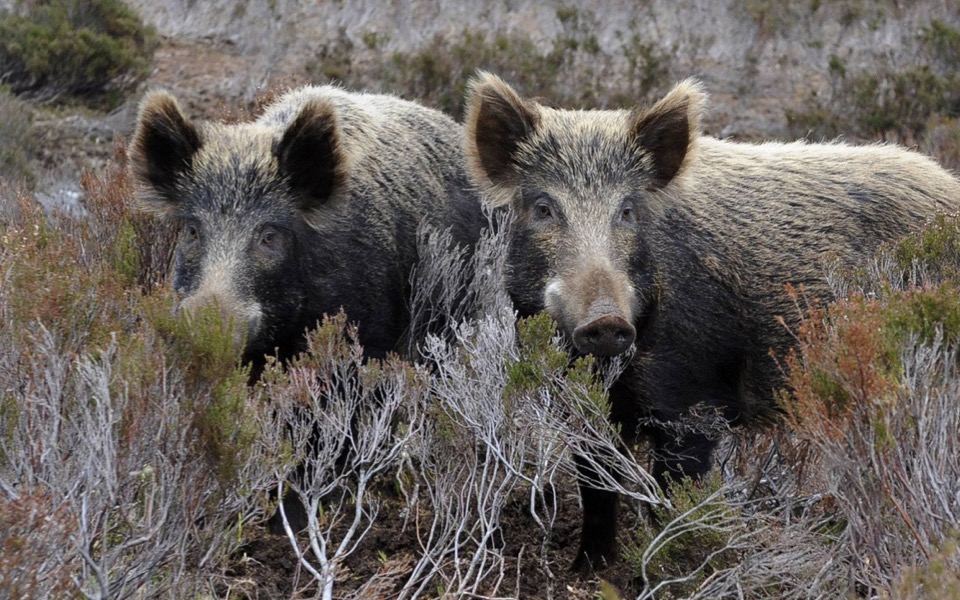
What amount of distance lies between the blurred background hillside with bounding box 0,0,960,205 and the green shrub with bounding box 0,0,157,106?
2 cm

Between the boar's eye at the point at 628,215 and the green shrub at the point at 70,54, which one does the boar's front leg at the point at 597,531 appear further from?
the green shrub at the point at 70,54

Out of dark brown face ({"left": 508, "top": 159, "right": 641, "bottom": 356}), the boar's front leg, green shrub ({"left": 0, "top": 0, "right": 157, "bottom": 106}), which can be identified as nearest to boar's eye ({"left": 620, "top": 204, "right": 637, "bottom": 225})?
dark brown face ({"left": 508, "top": 159, "right": 641, "bottom": 356})

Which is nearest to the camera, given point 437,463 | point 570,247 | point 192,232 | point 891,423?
point 891,423

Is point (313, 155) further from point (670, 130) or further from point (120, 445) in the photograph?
point (120, 445)

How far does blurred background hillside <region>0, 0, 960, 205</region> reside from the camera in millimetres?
12797

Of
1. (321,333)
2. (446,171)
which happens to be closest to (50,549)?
(321,333)


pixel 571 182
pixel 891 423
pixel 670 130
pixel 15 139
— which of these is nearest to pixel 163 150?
pixel 571 182

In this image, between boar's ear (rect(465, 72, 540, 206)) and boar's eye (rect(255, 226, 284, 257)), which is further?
boar's eye (rect(255, 226, 284, 257))

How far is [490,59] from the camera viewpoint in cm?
1425

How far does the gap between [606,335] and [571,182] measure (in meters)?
1.23

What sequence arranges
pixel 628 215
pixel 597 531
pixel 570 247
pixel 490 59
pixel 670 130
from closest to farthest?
1. pixel 570 247
2. pixel 628 215
3. pixel 597 531
4. pixel 670 130
5. pixel 490 59

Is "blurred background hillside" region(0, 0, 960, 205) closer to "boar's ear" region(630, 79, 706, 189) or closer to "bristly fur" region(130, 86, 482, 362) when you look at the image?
"bristly fur" region(130, 86, 482, 362)

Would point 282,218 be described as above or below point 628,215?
below

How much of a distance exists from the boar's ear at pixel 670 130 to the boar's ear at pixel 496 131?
1.77 ft
